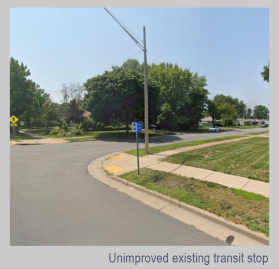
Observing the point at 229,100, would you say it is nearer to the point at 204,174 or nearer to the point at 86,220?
the point at 204,174

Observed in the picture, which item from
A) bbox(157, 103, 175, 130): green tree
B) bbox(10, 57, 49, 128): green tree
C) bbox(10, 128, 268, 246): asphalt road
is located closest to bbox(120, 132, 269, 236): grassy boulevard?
bbox(10, 128, 268, 246): asphalt road

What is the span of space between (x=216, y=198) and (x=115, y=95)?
19.2 meters

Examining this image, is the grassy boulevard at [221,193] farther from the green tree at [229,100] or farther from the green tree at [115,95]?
the green tree at [229,100]

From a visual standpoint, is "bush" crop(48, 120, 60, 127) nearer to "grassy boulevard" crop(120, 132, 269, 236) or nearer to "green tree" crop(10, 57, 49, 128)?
"green tree" crop(10, 57, 49, 128)

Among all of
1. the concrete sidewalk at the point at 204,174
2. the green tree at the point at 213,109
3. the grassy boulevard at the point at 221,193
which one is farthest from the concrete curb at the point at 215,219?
the green tree at the point at 213,109

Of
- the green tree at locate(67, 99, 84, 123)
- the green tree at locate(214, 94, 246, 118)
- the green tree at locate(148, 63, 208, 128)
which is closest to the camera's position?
the green tree at locate(67, 99, 84, 123)

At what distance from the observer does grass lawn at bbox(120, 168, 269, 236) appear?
3.45 m

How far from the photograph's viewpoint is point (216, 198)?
431cm

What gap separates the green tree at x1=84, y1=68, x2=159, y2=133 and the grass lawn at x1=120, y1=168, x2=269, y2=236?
16.4 metres

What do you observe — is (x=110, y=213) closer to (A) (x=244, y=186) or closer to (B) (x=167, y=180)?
(B) (x=167, y=180)

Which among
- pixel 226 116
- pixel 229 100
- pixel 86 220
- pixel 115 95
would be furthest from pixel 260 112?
pixel 86 220

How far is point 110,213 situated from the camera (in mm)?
3869

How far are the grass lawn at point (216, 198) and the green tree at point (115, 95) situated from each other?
54.0ft

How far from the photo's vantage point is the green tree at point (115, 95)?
2116 cm
